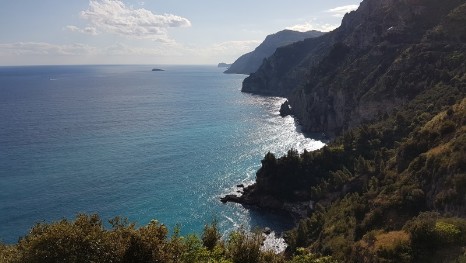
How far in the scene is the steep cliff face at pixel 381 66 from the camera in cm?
12788

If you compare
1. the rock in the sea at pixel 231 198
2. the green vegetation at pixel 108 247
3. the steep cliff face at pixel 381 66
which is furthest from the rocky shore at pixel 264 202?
the green vegetation at pixel 108 247

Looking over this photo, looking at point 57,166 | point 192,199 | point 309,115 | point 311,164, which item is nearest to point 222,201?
point 192,199

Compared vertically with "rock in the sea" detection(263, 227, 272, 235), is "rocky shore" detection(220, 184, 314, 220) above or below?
above

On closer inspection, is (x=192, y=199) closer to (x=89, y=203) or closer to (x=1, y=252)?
(x=89, y=203)

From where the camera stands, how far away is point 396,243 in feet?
169

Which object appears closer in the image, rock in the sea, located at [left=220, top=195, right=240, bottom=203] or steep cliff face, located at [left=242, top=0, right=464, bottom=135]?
rock in the sea, located at [left=220, top=195, right=240, bottom=203]

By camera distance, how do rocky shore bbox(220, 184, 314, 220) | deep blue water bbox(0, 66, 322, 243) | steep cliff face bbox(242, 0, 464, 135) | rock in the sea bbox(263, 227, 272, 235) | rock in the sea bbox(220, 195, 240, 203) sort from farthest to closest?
steep cliff face bbox(242, 0, 464, 135)
rock in the sea bbox(220, 195, 240, 203)
rocky shore bbox(220, 184, 314, 220)
deep blue water bbox(0, 66, 322, 243)
rock in the sea bbox(263, 227, 272, 235)

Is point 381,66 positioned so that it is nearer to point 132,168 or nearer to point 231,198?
point 231,198

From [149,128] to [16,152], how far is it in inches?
A: 2215

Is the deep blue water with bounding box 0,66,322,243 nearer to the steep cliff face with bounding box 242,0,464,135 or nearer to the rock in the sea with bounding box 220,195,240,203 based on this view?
the rock in the sea with bounding box 220,195,240,203

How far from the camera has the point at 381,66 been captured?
486ft

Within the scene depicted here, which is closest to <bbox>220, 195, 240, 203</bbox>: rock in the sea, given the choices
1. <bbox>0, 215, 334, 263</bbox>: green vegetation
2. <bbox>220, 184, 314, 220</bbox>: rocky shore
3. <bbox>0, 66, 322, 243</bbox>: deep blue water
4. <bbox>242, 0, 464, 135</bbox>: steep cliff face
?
<bbox>220, 184, 314, 220</bbox>: rocky shore

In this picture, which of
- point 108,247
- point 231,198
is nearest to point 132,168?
point 231,198

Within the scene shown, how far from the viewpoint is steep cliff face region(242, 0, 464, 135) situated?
420ft
